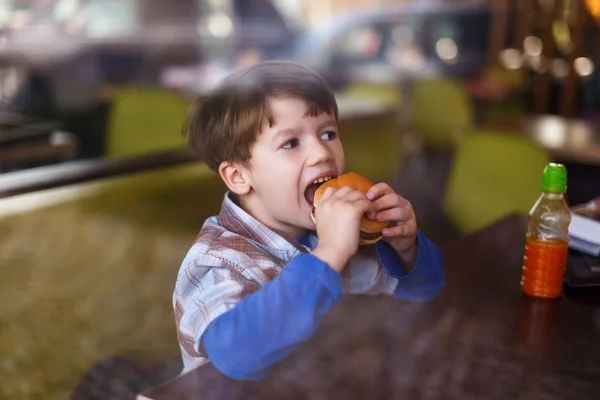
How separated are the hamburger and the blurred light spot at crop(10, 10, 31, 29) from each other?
128 cm

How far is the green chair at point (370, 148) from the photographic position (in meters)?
0.80

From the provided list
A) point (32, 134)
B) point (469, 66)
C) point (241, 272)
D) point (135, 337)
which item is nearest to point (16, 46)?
point (32, 134)

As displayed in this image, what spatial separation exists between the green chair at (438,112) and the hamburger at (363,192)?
3.58m

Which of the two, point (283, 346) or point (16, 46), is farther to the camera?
point (16, 46)

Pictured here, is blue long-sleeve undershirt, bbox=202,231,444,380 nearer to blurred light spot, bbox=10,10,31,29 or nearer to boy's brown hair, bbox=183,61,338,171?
boy's brown hair, bbox=183,61,338,171

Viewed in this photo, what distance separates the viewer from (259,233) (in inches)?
27.5

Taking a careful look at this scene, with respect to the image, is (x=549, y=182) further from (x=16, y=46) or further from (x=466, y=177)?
(x=16, y=46)

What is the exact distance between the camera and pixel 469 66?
5.79 meters

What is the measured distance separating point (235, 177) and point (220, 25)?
210 centimetres

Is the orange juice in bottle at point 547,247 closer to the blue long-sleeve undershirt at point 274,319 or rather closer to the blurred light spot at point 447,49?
the blue long-sleeve undershirt at point 274,319

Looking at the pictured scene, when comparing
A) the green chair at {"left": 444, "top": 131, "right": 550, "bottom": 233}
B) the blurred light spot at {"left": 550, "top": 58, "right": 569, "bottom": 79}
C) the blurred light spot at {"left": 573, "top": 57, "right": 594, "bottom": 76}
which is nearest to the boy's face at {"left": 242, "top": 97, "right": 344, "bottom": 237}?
the green chair at {"left": 444, "top": 131, "right": 550, "bottom": 233}

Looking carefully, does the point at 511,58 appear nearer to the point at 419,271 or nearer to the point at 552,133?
the point at 552,133

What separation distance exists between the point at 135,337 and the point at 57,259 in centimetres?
40

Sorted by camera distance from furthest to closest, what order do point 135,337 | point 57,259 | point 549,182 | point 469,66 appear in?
1. point 469,66
2. point 57,259
3. point 135,337
4. point 549,182
